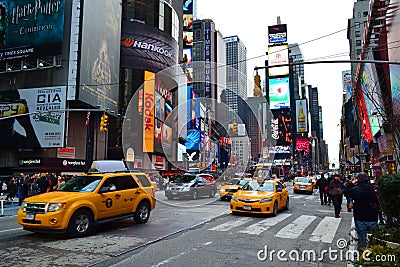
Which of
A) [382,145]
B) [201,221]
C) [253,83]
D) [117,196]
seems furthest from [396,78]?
[117,196]

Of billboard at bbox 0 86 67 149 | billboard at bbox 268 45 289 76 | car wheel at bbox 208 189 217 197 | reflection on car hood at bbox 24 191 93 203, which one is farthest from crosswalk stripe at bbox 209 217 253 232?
billboard at bbox 268 45 289 76

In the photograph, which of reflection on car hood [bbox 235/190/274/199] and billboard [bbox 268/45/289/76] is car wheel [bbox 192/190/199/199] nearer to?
reflection on car hood [bbox 235/190/274/199]

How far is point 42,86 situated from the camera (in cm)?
3772

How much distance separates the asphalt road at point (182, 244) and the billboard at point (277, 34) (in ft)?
336

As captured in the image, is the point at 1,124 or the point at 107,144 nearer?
the point at 1,124

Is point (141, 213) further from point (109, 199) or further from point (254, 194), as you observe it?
point (254, 194)

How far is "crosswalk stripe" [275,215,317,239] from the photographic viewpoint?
9.78 metres

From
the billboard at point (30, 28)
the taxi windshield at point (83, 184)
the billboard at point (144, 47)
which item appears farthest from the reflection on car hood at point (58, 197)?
the billboard at point (144, 47)

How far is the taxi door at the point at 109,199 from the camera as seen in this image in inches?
384

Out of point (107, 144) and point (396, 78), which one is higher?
point (396, 78)

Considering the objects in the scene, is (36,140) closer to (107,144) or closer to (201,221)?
(107,144)

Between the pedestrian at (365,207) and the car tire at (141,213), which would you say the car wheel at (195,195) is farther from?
the pedestrian at (365,207)

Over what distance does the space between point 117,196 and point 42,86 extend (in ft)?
105

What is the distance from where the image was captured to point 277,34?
107 metres
